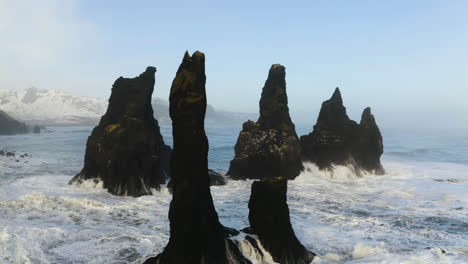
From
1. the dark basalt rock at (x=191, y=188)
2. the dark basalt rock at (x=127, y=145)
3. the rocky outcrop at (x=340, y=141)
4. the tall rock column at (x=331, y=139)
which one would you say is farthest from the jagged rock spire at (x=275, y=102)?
the dark basalt rock at (x=191, y=188)

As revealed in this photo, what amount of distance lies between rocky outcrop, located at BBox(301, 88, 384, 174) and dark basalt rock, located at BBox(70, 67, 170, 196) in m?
20.8

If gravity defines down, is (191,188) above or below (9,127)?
below

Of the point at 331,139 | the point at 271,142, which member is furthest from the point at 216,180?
the point at 331,139

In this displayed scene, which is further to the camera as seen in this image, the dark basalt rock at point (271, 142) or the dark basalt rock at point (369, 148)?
the dark basalt rock at point (369, 148)

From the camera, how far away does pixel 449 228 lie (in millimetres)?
25172

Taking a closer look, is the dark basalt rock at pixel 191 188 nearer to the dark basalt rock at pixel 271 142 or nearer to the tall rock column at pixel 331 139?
the dark basalt rock at pixel 271 142

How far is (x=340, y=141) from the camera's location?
49.1 m

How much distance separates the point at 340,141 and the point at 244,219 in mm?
26978

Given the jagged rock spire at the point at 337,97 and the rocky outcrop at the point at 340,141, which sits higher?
the jagged rock spire at the point at 337,97

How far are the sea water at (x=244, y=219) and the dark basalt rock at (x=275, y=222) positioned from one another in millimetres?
830

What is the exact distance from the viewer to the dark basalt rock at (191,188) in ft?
51.3

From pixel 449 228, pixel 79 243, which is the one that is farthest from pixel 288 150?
pixel 79 243

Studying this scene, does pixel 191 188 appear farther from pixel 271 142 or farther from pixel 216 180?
pixel 271 142

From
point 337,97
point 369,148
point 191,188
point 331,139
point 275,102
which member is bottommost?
point 191,188
